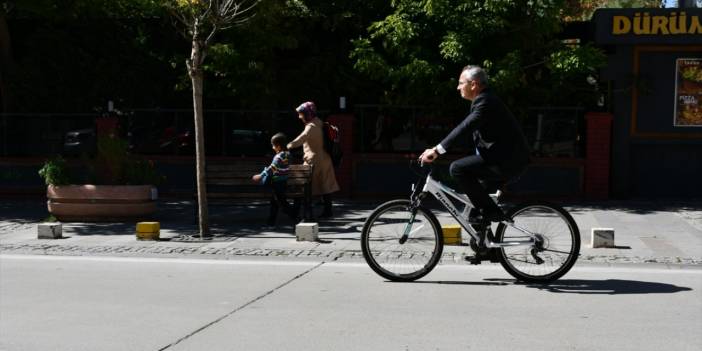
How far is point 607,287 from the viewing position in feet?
25.4

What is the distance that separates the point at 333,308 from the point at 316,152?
5927mm

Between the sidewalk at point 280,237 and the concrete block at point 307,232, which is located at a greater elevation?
the concrete block at point 307,232

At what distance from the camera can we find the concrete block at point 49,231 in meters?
11.1

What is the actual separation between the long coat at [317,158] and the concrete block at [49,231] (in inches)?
138

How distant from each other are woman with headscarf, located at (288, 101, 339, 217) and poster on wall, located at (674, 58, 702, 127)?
754cm

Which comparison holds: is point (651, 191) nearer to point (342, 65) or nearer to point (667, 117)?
point (667, 117)

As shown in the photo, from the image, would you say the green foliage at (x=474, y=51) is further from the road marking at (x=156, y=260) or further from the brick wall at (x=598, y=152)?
the road marking at (x=156, y=260)

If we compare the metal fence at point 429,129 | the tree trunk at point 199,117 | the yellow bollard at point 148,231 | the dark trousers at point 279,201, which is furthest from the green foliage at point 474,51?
the yellow bollard at point 148,231

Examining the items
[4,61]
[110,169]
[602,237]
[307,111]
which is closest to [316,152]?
[307,111]

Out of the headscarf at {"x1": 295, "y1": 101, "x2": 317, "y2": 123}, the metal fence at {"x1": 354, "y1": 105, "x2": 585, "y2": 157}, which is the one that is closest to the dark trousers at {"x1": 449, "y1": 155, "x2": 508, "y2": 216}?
the headscarf at {"x1": 295, "y1": 101, "x2": 317, "y2": 123}

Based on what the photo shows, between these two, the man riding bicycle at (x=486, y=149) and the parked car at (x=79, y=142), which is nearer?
the man riding bicycle at (x=486, y=149)

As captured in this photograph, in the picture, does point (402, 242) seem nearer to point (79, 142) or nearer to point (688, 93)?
point (688, 93)

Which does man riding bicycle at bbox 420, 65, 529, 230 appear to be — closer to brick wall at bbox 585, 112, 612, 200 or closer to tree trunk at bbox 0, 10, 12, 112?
brick wall at bbox 585, 112, 612, 200

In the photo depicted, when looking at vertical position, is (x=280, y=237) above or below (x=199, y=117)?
below
